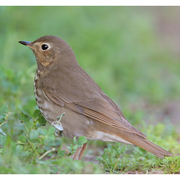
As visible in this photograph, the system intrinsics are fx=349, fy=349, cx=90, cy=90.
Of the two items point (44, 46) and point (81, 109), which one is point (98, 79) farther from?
point (81, 109)

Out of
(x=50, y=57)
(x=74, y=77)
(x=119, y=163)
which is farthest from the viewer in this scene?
(x=50, y=57)

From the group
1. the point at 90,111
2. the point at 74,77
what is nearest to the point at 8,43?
the point at 74,77

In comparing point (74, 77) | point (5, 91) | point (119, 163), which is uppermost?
point (74, 77)

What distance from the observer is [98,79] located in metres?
7.80

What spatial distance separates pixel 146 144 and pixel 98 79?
13.0 ft

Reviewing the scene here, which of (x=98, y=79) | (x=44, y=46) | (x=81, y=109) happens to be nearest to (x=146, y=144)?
(x=81, y=109)

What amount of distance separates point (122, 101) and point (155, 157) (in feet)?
11.6

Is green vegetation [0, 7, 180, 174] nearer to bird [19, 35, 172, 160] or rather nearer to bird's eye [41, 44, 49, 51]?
bird [19, 35, 172, 160]

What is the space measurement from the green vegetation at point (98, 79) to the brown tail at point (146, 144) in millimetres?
116

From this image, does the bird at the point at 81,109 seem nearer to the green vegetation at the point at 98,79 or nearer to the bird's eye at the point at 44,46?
the green vegetation at the point at 98,79

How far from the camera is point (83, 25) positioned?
9.88 metres

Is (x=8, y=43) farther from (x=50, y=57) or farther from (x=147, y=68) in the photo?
(x=147, y=68)

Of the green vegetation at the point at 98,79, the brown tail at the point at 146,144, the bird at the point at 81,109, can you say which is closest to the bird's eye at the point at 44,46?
the bird at the point at 81,109

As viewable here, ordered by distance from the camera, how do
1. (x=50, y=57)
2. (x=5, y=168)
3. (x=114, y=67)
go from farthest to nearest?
(x=114, y=67) → (x=50, y=57) → (x=5, y=168)
